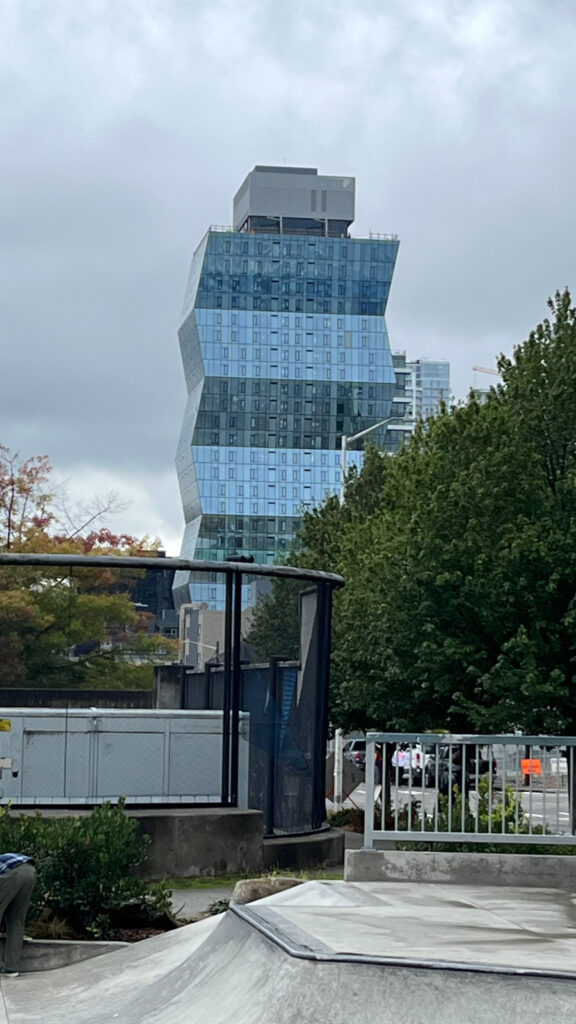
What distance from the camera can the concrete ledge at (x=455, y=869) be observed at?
13.4 m

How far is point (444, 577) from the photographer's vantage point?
26203mm

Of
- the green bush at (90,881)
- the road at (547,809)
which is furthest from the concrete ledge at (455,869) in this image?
the green bush at (90,881)

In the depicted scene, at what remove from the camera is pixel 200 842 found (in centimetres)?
1691

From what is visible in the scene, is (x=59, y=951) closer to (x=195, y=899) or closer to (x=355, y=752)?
(x=195, y=899)

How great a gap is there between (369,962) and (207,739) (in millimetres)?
9292

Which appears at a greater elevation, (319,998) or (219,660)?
(219,660)

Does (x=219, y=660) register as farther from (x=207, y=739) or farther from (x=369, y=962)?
(x=369, y=962)

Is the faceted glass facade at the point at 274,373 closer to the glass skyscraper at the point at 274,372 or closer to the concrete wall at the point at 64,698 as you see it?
the glass skyscraper at the point at 274,372

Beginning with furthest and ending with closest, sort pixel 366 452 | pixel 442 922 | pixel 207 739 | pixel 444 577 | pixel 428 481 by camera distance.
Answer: pixel 366 452 → pixel 428 481 → pixel 444 577 → pixel 207 739 → pixel 442 922

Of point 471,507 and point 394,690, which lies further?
point 394,690

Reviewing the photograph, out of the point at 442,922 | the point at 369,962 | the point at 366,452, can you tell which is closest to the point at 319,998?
the point at 369,962

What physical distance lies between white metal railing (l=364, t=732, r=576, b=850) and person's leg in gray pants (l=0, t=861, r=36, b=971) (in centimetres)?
316

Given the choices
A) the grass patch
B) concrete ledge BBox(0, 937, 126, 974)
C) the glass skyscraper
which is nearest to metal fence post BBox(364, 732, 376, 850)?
concrete ledge BBox(0, 937, 126, 974)

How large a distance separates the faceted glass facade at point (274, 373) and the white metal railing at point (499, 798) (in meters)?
172
